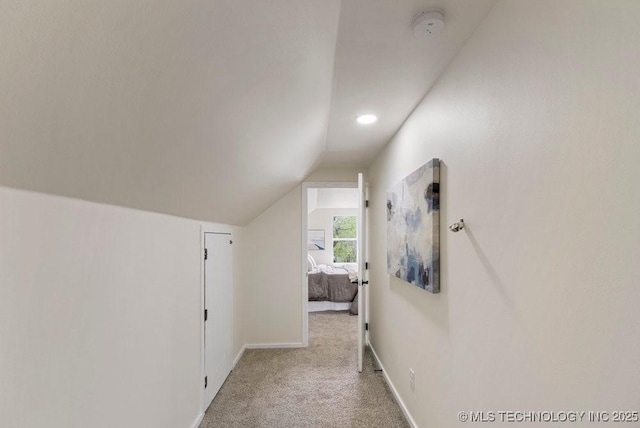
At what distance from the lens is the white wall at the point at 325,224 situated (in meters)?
8.32

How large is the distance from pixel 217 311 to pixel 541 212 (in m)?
2.50

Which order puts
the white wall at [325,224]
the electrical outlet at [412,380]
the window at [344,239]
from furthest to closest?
1. the window at [344,239]
2. the white wall at [325,224]
3. the electrical outlet at [412,380]

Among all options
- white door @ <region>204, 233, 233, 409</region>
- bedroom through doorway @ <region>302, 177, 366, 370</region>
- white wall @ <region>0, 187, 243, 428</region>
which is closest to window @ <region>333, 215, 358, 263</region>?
bedroom through doorway @ <region>302, 177, 366, 370</region>

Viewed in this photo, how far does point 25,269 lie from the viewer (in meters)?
0.98

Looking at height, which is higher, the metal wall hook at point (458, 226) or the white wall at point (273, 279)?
the metal wall hook at point (458, 226)

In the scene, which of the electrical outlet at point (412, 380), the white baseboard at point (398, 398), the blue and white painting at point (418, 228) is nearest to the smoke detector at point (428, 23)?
the blue and white painting at point (418, 228)

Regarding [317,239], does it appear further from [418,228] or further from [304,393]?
[418,228]

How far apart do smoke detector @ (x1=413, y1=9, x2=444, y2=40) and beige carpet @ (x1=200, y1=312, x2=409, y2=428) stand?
2.35m

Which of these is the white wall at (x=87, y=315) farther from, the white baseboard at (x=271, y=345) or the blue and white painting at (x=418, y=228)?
the white baseboard at (x=271, y=345)

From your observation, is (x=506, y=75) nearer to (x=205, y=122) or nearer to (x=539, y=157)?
(x=539, y=157)

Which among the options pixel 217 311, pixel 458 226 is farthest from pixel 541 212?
pixel 217 311

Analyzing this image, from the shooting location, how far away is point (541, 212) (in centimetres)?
107

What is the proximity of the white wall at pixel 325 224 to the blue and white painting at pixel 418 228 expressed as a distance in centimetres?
561

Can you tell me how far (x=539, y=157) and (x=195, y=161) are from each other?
1.32 m
